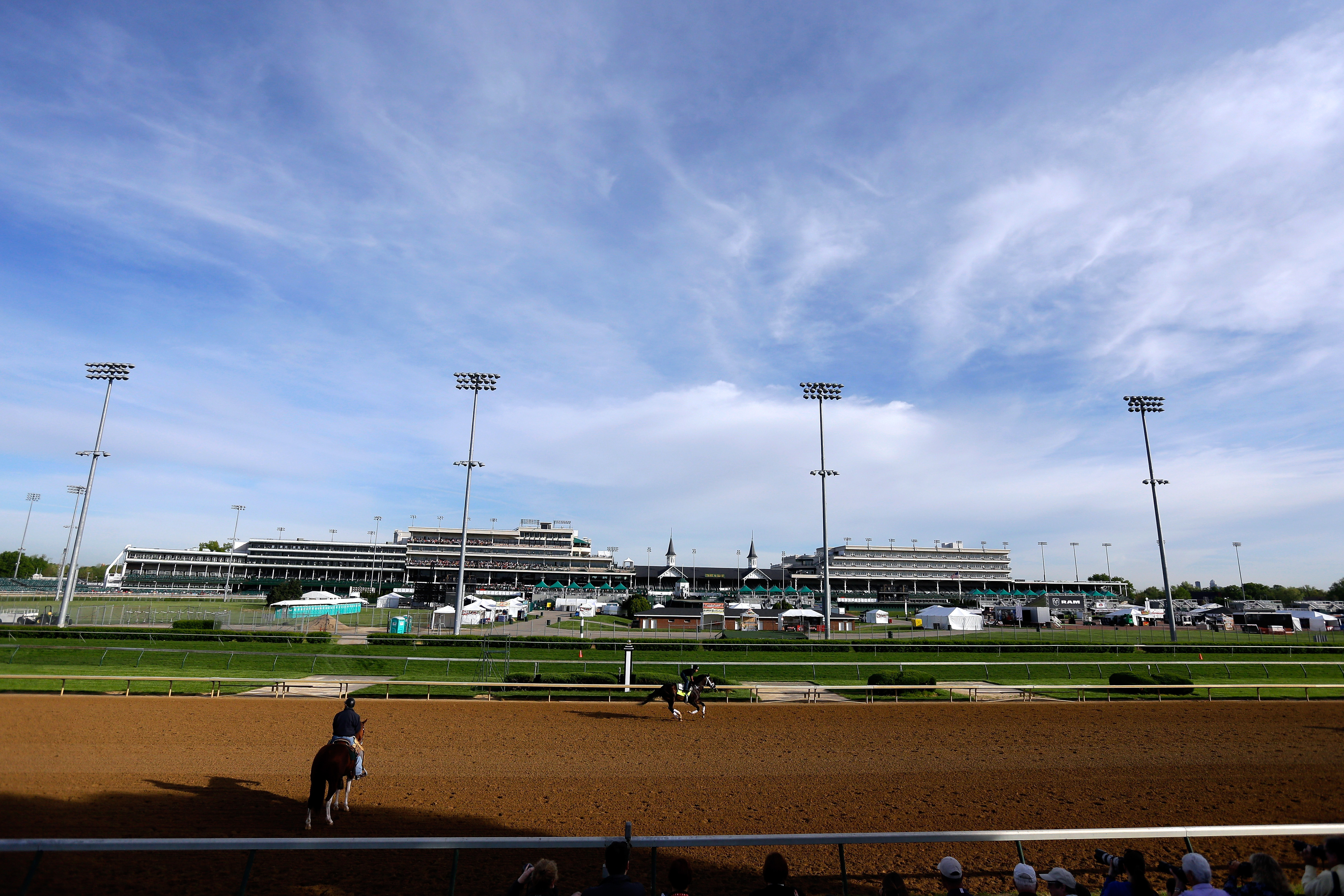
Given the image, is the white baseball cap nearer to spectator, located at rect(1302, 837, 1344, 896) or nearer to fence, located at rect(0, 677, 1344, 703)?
spectator, located at rect(1302, 837, 1344, 896)

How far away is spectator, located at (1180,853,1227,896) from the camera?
15.9 ft

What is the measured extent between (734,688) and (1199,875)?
680 inches

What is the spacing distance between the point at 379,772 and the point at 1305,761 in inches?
716

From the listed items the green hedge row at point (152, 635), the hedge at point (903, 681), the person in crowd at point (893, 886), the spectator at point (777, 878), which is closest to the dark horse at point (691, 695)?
the hedge at point (903, 681)

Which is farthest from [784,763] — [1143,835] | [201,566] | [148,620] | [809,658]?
[201,566]

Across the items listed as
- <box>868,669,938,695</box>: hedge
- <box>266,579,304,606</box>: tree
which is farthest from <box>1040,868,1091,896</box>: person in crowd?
<box>266,579,304,606</box>: tree

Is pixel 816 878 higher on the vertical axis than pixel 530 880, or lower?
lower

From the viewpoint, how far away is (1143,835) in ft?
18.4

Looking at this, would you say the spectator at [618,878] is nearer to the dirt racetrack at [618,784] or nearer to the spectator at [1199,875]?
the dirt racetrack at [618,784]

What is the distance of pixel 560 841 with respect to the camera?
4734 millimetres

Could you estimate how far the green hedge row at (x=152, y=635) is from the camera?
32.0 m

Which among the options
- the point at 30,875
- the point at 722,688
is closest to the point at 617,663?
the point at 722,688

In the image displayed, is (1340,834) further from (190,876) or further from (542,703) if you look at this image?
(542,703)

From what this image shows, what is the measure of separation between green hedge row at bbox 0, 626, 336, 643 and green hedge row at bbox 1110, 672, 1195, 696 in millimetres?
34914
